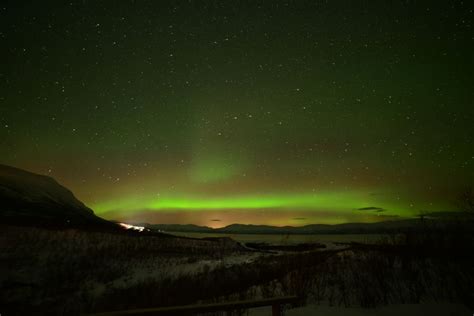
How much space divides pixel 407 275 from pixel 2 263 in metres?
21.4

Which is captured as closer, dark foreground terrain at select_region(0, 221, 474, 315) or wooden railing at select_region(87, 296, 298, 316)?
wooden railing at select_region(87, 296, 298, 316)

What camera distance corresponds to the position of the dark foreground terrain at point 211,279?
11516 millimetres

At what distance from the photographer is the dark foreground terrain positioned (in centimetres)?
1152

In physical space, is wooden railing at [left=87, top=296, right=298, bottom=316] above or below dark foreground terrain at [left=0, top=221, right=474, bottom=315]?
above

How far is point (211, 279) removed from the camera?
1638 centimetres

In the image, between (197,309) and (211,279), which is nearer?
(197,309)

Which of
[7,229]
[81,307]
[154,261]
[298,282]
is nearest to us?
[81,307]

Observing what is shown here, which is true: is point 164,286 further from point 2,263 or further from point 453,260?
point 453,260

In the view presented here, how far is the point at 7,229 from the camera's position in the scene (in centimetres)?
2667

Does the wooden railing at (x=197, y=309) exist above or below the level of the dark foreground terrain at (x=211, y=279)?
above

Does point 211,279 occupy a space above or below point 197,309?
below

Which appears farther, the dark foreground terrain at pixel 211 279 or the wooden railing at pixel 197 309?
the dark foreground terrain at pixel 211 279

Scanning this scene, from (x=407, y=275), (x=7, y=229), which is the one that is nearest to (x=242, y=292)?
(x=407, y=275)

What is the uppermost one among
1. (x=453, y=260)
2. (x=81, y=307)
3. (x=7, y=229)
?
(x=7, y=229)
